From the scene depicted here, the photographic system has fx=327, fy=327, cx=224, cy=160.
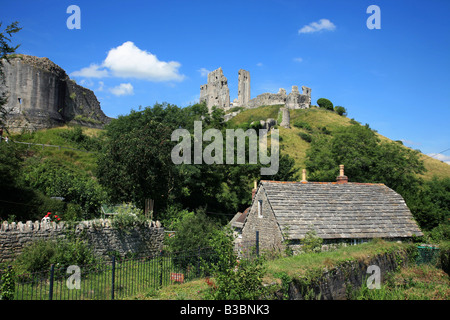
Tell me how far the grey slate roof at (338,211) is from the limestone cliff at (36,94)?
30.2m

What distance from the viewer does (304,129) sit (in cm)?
7675

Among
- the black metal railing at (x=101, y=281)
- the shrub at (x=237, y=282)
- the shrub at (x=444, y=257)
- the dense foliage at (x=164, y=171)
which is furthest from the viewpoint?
the dense foliage at (x=164, y=171)

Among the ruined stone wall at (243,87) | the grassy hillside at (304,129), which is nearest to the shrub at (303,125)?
the grassy hillside at (304,129)

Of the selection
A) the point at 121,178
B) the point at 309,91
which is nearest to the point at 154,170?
the point at 121,178

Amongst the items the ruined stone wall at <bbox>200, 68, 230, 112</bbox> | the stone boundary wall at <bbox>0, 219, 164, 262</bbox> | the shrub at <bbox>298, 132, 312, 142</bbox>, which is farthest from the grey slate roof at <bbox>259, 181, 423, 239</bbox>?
the ruined stone wall at <bbox>200, 68, 230, 112</bbox>

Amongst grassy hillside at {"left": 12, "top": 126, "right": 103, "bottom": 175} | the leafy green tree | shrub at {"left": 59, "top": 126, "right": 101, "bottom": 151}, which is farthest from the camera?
shrub at {"left": 59, "top": 126, "right": 101, "bottom": 151}

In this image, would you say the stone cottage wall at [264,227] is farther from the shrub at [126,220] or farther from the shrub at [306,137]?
the shrub at [306,137]

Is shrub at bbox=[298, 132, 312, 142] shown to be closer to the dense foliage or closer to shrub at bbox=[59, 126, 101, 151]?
the dense foliage

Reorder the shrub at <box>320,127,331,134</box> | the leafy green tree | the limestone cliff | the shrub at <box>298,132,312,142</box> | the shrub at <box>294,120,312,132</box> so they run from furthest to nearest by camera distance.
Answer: the shrub at <box>294,120,312,132</box> → the shrub at <box>320,127,331,134</box> → the shrub at <box>298,132,312,142</box> → the limestone cliff → the leafy green tree

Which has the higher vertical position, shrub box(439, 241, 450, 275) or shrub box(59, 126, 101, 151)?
shrub box(59, 126, 101, 151)

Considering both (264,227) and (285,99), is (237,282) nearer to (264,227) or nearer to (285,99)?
(264,227)

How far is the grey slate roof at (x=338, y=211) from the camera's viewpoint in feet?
52.9

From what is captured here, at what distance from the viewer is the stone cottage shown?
1596cm

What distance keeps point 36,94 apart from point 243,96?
8406 centimetres
